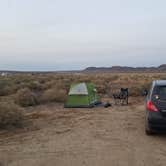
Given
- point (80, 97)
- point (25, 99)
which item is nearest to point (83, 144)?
point (80, 97)

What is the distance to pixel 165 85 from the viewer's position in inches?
416

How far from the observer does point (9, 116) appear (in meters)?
12.9

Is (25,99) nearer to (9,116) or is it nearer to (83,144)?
(9,116)

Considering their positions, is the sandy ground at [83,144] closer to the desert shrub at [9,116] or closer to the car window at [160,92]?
the desert shrub at [9,116]

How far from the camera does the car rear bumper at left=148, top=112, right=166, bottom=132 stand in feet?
32.2

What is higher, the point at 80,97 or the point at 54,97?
the point at 80,97

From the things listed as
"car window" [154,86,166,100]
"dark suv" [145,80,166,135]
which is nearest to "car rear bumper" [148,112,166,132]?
"dark suv" [145,80,166,135]

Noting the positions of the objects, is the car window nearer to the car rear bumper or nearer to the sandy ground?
the car rear bumper

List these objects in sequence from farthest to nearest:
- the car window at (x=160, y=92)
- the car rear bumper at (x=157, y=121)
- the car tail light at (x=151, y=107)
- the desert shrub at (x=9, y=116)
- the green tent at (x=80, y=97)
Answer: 1. the green tent at (x=80, y=97)
2. the desert shrub at (x=9, y=116)
3. the car window at (x=160, y=92)
4. the car tail light at (x=151, y=107)
5. the car rear bumper at (x=157, y=121)

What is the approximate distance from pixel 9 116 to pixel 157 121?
5.57m

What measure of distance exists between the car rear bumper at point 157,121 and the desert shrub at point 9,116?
526 centimetres

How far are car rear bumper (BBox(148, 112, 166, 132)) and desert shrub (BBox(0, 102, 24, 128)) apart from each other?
17.3 feet


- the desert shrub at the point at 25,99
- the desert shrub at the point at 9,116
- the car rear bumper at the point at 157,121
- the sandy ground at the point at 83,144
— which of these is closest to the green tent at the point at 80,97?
the desert shrub at the point at 25,99

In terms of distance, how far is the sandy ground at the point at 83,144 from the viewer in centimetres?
782
